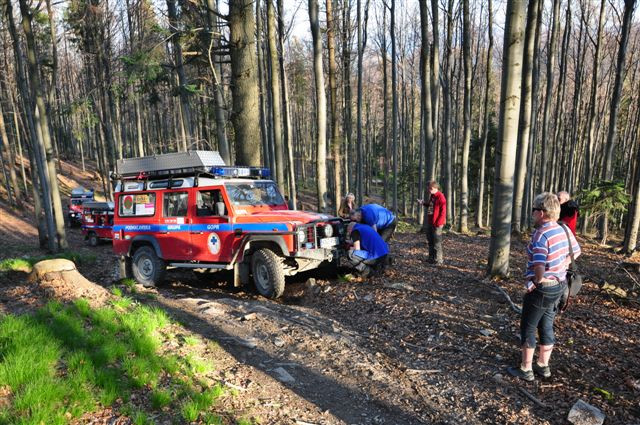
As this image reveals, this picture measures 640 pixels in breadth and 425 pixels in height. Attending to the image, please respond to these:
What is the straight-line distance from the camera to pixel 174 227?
8523 mm

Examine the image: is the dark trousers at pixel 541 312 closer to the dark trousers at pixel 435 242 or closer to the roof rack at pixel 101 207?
the dark trousers at pixel 435 242

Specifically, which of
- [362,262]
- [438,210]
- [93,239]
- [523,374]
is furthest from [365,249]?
[93,239]

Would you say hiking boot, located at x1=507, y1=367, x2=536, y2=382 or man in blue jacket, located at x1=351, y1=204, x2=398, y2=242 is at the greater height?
man in blue jacket, located at x1=351, y1=204, x2=398, y2=242

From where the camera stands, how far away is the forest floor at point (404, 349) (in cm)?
364

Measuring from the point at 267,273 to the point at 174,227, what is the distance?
260 cm

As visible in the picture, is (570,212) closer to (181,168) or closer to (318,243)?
(318,243)

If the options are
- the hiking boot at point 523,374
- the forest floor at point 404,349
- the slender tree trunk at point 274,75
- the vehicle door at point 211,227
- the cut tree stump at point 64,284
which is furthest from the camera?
the slender tree trunk at point 274,75

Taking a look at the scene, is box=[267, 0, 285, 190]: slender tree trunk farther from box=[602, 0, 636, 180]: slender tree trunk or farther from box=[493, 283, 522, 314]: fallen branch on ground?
box=[602, 0, 636, 180]: slender tree trunk

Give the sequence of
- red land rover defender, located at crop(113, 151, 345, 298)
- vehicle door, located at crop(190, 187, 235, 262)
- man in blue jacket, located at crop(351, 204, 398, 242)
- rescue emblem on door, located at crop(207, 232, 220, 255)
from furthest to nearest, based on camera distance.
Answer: man in blue jacket, located at crop(351, 204, 398, 242), rescue emblem on door, located at crop(207, 232, 220, 255), vehicle door, located at crop(190, 187, 235, 262), red land rover defender, located at crop(113, 151, 345, 298)

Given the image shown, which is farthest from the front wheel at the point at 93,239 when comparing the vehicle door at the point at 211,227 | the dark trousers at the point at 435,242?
the dark trousers at the point at 435,242

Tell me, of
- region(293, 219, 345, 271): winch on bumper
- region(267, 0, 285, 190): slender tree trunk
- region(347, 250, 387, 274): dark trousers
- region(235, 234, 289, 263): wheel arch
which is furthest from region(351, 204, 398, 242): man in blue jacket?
region(267, 0, 285, 190): slender tree trunk

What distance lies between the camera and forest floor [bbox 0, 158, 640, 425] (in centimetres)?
364

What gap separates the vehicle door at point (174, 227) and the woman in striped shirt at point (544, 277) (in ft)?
21.5

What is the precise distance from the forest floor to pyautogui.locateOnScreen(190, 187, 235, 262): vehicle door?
87cm
